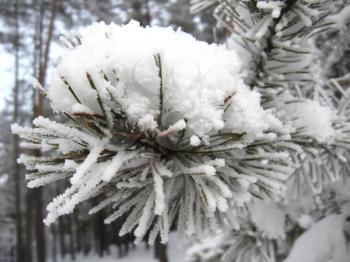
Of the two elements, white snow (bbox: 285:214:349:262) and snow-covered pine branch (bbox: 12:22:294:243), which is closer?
snow-covered pine branch (bbox: 12:22:294:243)

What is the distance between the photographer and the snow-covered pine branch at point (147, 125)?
70 centimetres

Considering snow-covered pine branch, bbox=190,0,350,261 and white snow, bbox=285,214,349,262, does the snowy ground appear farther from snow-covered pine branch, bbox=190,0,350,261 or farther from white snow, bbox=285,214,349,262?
snow-covered pine branch, bbox=190,0,350,261

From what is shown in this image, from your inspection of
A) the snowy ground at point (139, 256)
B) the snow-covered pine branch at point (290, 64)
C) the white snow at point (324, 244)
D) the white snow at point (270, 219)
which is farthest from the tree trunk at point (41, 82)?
the snowy ground at point (139, 256)

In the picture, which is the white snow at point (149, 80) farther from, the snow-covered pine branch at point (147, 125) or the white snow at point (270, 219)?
the white snow at point (270, 219)

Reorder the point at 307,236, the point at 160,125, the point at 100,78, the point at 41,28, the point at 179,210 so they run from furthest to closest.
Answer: the point at 41,28, the point at 307,236, the point at 179,210, the point at 160,125, the point at 100,78

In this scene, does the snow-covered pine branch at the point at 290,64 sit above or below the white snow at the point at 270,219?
above

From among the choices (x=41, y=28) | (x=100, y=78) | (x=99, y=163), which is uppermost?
(x=41, y=28)

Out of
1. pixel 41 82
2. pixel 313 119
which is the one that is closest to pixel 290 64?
pixel 313 119

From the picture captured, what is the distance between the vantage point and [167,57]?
0.78 m

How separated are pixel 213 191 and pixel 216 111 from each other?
0.16m

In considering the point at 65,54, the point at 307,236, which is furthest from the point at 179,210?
the point at 307,236

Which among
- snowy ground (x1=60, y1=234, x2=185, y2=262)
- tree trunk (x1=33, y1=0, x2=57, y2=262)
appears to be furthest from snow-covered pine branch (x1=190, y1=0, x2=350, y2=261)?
snowy ground (x1=60, y1=234, x2=185, y2=262)

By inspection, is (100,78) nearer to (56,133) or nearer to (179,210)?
(56,133)

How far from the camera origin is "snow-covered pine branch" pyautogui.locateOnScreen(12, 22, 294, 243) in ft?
2.30
